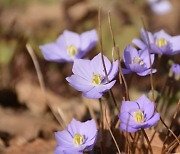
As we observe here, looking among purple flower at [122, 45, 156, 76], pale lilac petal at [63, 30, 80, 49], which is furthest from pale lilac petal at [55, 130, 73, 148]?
pale lilac petal at [63, 30, 80, 49]

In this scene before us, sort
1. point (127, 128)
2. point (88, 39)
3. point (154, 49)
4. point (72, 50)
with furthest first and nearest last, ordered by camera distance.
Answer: point (88, 39)
point (72, 50)
point (154, 49)
point (127, 128)

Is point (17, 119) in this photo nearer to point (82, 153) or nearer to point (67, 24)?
point (82, 153)

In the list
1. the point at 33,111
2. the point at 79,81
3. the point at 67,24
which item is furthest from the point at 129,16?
the point at 79,81

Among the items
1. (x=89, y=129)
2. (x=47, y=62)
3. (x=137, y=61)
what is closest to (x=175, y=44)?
(x=137, y=61)

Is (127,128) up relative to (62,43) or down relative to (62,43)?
down

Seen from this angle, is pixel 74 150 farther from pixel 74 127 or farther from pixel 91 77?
pixel 91 77

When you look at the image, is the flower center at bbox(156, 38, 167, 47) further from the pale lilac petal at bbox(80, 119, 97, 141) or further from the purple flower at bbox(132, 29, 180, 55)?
the pale lilac petal at bbox(80, 119, 97, 141)

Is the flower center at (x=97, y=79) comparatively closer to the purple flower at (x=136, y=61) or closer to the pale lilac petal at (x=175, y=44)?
the purple flower at (x=136, y=61)

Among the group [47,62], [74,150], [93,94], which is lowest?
[47,62]
